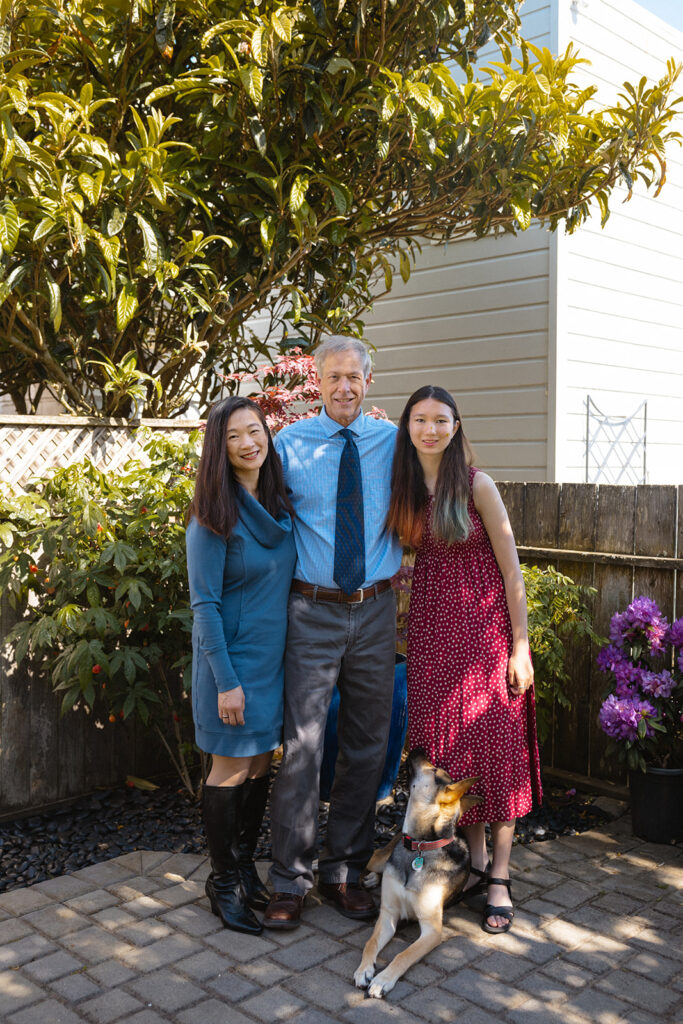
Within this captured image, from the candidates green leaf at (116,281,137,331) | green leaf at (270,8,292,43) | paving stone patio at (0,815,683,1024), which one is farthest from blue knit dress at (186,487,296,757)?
green leaf at (270,8,292,43)

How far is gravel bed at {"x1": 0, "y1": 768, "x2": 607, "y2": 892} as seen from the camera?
145 inches

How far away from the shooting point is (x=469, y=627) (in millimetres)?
3203

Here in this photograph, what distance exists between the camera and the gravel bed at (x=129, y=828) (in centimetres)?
368

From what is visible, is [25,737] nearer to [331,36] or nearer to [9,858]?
[9,858]

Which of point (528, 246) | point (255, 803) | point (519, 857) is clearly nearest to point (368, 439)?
point (255, 803)

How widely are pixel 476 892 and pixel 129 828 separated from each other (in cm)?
161

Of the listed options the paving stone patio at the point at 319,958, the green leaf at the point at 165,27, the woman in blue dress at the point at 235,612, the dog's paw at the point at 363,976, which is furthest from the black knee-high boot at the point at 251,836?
the green leaf at the point at 165,27

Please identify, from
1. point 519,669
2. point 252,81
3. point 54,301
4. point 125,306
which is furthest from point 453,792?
point 252,81

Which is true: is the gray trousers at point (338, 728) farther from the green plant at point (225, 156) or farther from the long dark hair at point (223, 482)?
the green plant at point (225, 156)

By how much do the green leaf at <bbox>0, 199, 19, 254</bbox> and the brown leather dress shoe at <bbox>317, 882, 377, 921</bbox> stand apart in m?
2.93

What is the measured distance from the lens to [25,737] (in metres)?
4.06

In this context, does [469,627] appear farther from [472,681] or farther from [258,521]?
[258,521]

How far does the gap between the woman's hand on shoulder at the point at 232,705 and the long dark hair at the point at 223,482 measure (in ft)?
1.75

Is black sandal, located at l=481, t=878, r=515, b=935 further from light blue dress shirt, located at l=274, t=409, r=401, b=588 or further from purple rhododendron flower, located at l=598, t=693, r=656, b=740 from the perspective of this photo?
light blue dress shirt, located at l=274, t=409, r=401, b=588
